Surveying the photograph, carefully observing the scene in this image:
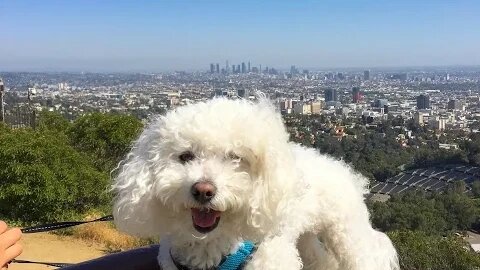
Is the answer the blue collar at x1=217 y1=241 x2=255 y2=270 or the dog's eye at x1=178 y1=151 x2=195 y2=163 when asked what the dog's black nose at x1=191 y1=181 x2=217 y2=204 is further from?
the blue collar at x1=217 y1=241 x2=255 y2=270

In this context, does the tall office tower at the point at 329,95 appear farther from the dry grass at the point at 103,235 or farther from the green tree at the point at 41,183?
the dry grass at the point at 103,235

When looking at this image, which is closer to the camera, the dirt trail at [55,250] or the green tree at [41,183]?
the dirt trail at [55,250]

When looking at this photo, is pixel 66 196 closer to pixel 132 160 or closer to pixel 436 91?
pixel 132 160

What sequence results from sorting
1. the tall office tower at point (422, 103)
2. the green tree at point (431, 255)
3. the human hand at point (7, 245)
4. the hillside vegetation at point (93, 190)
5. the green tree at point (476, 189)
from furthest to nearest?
1. the tall office tower at point (422, 103)
2. the green tree at point (476, 189)
3. the hillside vegetation at point (93, 190)
4. the green tree at point (431, 255)
5. the human hand at point (7, 245)

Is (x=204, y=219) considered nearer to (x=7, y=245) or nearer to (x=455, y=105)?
(x=7, y=245)

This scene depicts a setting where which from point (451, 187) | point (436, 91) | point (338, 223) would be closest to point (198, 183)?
point (338, 223)

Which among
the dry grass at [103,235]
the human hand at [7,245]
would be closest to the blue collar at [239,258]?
the human hand at [7,245]

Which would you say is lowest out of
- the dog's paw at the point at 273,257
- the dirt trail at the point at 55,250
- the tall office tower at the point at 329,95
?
the tall office tower at the point at 329,95
